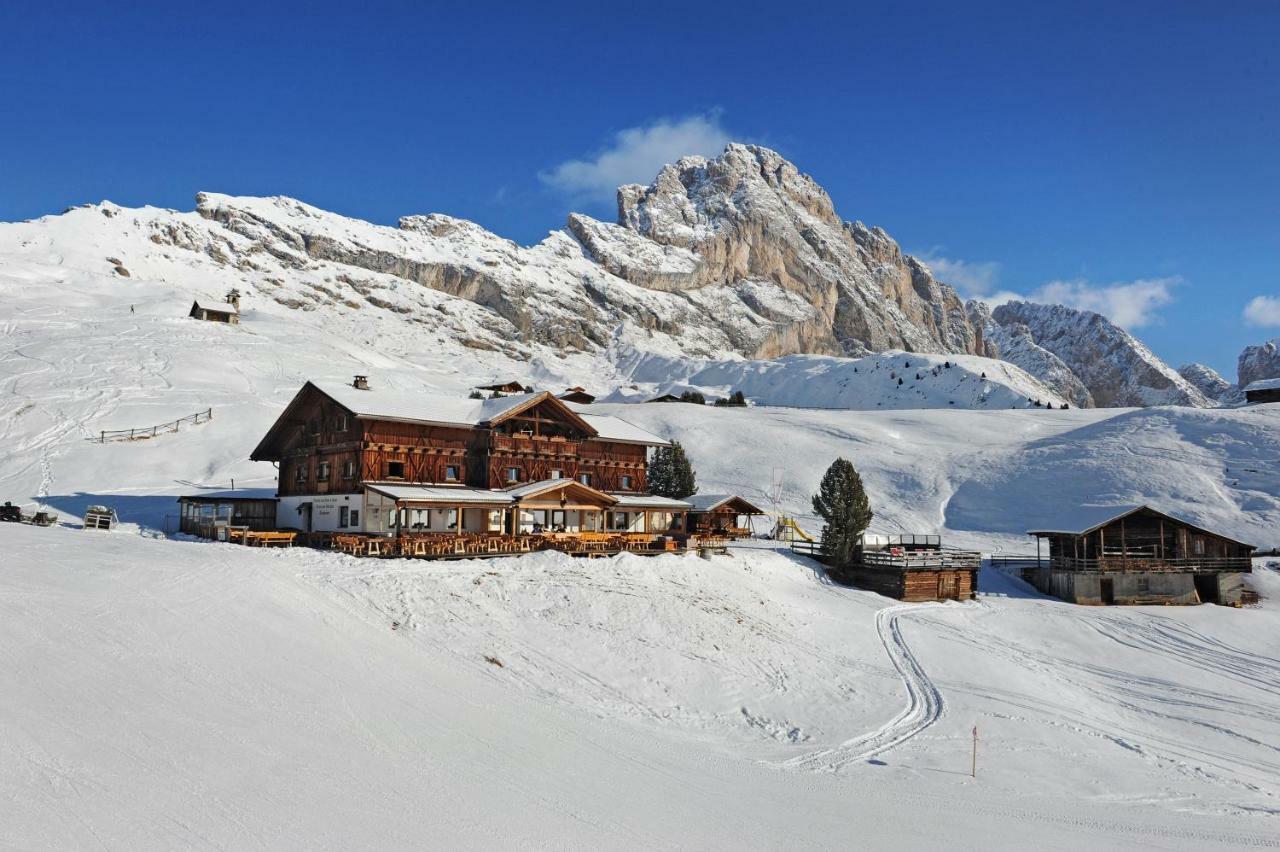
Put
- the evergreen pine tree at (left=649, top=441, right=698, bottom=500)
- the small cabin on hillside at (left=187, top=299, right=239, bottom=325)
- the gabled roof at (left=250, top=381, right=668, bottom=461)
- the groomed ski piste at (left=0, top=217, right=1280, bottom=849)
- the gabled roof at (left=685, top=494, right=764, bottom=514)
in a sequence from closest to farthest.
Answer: the groomed ski piste at (left=0, top=217, right=1280, bottom=849) → the gabled roof at (left=250, top=381, right=668, bottom=461) → the gabled roof at (left=685, top=494, right=764, bottom=514) → the evergreen pine tree at (left=649, top=441, right=698, bottom=500) → the small cabin on hillside at (left=187, top=299, right=239, bottom=325)

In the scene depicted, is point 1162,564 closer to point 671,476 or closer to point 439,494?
point 671,476

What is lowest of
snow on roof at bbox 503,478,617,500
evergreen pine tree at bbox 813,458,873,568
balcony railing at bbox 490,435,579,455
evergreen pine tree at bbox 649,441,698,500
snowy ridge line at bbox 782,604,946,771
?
snowy ridge line at bbox 782,604,946,771

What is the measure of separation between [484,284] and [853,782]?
607ft

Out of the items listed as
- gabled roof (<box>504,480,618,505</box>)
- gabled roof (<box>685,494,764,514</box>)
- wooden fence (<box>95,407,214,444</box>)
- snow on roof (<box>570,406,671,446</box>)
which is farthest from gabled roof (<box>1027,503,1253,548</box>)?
wooden fence (<box>95,407,214,444</box>)

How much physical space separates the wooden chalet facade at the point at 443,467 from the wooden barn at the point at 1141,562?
823 inches

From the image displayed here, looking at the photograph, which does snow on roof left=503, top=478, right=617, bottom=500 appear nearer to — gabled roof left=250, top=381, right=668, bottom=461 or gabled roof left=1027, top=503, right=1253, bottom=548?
gabled roof left=250, top=381, right=668, bottom=461

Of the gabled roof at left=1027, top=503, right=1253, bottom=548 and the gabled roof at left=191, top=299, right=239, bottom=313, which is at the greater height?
the gabled roof at left=191, top=299, right=239, bottom=313

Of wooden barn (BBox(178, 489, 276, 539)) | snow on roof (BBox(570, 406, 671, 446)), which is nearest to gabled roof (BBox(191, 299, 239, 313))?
wooden barn (BBox(178, 489, 276, 539))

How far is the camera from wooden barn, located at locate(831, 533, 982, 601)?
4184cm

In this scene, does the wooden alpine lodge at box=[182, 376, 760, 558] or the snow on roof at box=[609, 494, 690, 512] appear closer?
the wooden alpine lodge at box=[182, 376, 760, 558]

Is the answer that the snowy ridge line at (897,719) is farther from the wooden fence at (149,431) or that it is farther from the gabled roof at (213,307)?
Answer: the gabled roof at (213,307)

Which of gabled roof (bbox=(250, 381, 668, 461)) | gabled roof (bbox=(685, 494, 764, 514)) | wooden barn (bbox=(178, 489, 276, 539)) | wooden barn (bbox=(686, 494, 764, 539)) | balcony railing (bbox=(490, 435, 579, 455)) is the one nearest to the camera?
wooden barn (bbox=(178, 489, 276, 539))

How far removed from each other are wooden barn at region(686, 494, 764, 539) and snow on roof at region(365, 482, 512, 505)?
13452 mm

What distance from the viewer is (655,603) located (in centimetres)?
3019
